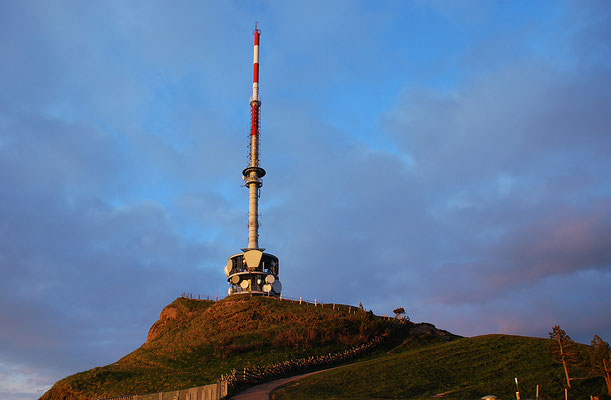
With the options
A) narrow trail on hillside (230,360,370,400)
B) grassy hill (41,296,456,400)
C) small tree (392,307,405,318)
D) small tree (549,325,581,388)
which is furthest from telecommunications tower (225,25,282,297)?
small tree (549,325,581,388)

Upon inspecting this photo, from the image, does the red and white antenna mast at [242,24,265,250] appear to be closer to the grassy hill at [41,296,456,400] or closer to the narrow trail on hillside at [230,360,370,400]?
the grassy hill at [41,296,456,400]

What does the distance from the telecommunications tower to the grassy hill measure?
31.2ft

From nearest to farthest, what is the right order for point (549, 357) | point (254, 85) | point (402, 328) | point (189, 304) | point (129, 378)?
→ point (549, 357) → point (129, 378) → point (402, 328) → point (189, 304) → point (254, 85)

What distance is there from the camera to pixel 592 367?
3378 cm

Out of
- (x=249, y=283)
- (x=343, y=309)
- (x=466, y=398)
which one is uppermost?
(x=249, y=283)

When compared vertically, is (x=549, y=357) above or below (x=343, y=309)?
below

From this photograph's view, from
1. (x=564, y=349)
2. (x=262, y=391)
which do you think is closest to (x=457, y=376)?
(x=564, y=349)

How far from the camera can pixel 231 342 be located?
214ft

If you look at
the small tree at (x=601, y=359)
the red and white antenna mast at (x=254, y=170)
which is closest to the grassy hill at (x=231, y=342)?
the red and white antenna mast at (x=254, y=170)

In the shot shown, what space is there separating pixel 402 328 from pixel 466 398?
34.7 meters

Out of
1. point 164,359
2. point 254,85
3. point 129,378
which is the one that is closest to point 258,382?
point 129,378

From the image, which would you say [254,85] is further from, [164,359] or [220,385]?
[220,385]

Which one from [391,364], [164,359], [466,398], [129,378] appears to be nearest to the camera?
[466,398]

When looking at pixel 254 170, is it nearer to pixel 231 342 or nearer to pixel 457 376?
pixel 231 342
